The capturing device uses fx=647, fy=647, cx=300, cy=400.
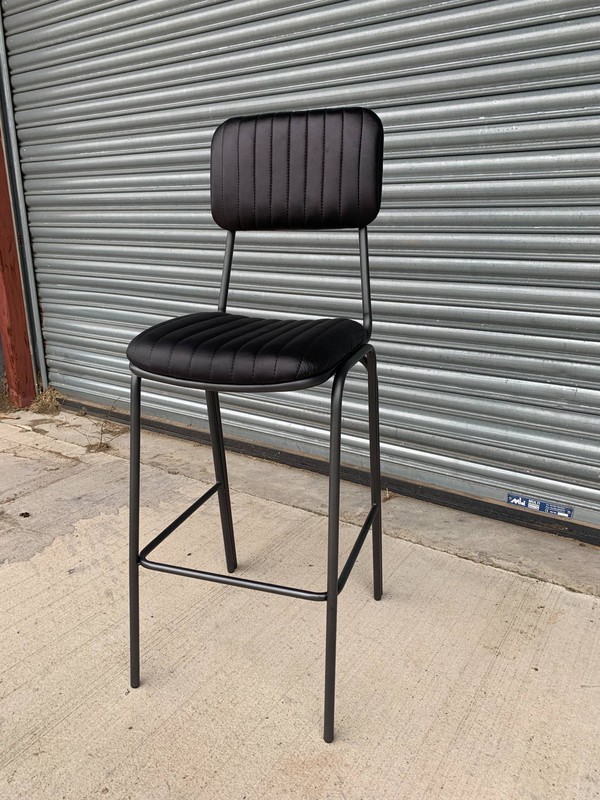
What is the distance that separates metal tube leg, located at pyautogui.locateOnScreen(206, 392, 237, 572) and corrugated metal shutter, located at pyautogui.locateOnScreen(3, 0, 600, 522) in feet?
2.69

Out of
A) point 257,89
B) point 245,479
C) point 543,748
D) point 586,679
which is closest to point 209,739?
point 543,748

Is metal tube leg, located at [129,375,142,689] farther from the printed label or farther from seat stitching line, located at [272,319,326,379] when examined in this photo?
the printed label

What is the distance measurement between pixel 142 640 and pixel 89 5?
2.69m

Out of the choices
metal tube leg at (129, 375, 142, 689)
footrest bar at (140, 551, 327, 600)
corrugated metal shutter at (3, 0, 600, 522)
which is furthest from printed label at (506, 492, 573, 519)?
metal tube leg at (129, 375, 142, 689)

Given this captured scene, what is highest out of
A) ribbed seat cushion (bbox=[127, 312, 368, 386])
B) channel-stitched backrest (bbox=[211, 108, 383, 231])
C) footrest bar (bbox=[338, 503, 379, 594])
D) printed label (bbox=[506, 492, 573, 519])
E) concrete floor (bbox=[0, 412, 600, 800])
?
channel-stitched backrest (bbox=[211, 108, 383, 231])

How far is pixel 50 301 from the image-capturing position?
3506 millimetres

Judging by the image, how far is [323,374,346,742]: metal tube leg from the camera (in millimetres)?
1238

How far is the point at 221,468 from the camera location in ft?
5.88

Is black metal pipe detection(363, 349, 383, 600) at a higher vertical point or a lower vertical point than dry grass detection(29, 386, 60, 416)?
higher

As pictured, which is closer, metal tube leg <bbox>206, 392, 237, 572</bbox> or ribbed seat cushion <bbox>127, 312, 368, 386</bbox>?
ribbed seat cushion <bbox>127, 312, 368, 386</bbox>

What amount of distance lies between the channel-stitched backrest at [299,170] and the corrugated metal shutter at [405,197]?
72 centimetres

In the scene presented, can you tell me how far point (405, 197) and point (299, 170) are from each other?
76 centimetres

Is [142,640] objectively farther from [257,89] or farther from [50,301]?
[50,301]

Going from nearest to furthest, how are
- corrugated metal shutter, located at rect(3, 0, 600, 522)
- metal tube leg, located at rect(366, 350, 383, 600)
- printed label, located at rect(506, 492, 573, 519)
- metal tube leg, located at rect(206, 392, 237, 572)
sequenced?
metal tube leg, located at rect(366, 350, 383, 600)
metal tube leg, located at rect(206, 392, 237, 572)
corrugated metal shutter, located at rect(3, 0, 600, 522)
printed label, located at rect(506, 492, 573, 519)
